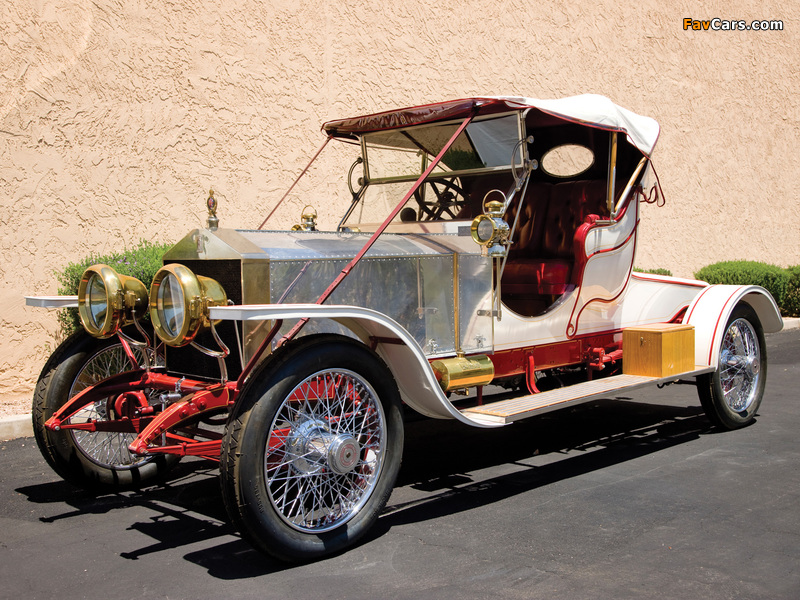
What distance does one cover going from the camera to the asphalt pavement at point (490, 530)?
319cm

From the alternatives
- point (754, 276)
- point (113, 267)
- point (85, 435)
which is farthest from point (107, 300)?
point (754, 276)

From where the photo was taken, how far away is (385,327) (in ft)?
12.8

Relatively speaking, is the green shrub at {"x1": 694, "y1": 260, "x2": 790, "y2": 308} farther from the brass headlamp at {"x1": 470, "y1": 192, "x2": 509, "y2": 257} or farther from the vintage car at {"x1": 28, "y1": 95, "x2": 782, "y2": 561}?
the brass headlamp at {"x1": 470, "y1": 192, "x2": 509, "y2": 257}

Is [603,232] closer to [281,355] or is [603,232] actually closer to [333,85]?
[281,355]

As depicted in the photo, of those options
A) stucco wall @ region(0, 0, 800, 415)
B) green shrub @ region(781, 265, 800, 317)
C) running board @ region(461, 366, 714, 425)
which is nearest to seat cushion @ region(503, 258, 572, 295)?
running board @ region(461, 366, 714, 425)

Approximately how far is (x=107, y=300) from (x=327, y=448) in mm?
1396

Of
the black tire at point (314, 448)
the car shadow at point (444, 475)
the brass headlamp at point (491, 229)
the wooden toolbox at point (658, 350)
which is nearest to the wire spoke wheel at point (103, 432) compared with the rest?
the car shadow at point (444, 475)

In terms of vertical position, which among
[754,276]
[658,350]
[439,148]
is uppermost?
[439,148]

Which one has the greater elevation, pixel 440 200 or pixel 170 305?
pixel 440 200

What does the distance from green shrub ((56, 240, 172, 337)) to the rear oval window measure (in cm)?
334

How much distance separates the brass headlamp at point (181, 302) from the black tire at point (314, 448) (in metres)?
0.46

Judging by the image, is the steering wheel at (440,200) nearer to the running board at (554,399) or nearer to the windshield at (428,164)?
the windshield at (428,164)

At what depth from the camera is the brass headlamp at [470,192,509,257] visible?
14.6ft

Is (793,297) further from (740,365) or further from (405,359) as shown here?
(405,359)
